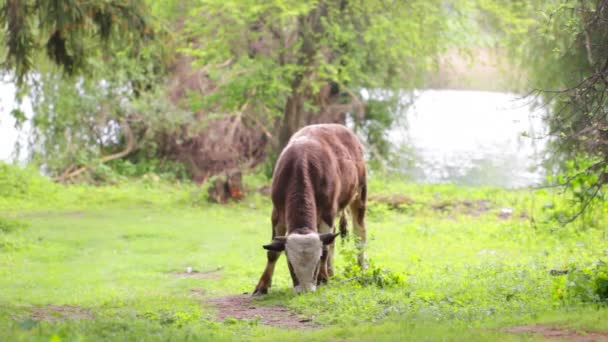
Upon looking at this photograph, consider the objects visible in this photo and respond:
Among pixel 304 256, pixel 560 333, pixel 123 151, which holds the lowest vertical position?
pixel 560 333

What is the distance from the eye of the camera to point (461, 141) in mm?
40125

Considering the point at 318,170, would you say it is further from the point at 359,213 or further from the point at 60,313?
the point at 60,313

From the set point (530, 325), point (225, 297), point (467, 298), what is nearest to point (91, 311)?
point (225, 297)

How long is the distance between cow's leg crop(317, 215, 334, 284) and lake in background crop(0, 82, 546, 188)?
977 centimetres

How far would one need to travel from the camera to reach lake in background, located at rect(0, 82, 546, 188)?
2870cm

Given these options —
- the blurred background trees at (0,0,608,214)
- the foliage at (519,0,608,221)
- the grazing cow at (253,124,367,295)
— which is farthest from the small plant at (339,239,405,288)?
the blurred background trees at (0,0,608,214)

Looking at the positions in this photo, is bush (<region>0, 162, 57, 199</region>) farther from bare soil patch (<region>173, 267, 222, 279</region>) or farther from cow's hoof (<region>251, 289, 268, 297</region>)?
cow's hoof (<region>251, 289, 268, 297</region>)

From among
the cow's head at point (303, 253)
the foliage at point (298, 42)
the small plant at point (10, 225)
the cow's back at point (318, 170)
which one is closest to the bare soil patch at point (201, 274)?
the cow's back at point (318, 170)

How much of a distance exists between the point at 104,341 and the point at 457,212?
15.4m

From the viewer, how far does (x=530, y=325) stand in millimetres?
7652

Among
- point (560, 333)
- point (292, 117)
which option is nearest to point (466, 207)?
point (292, 117)

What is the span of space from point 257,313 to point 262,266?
4847mm

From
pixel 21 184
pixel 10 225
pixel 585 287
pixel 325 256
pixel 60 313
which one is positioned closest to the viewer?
pixel 585 287

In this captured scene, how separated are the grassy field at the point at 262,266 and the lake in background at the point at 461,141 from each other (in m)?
3.33
